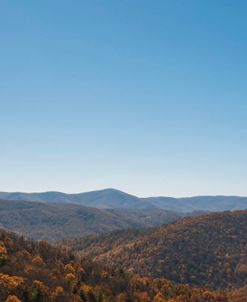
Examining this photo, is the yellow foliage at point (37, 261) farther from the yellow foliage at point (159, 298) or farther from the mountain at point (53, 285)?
the yellow foliage at point (159, 298)

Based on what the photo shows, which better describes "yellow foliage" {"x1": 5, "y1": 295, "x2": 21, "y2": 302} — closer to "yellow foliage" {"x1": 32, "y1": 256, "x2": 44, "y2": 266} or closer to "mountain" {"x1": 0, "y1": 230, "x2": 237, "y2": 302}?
"mountain" {"x1": 0, "y1": 230, "x2": 237, "y2": 302}

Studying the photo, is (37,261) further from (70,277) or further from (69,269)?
(70,277)

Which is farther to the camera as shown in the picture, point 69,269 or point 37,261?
point 69,269

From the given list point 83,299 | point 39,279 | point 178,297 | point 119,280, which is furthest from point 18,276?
point 178,297

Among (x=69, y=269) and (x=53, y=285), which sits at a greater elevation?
(x=53, y=285)

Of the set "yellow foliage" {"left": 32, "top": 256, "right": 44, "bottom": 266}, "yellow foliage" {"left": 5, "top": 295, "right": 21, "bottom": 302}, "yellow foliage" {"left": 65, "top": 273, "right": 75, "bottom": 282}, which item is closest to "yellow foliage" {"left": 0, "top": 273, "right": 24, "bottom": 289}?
"yellow foliage" {"left": 5, "top": 295, "right": 21, "bottom": 302}

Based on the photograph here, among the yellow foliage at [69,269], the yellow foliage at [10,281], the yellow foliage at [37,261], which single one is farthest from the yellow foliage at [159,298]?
the yellow foliage at [10,281]

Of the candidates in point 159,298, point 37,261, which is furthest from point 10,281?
point 159,298

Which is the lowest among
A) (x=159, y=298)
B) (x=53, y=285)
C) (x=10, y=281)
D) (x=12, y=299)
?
(x=159, y=298)

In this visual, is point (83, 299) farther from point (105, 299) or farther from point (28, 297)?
point (28, 297)

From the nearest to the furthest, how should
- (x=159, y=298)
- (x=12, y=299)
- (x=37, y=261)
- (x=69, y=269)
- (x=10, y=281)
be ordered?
1. (x=12, y=299)
2. (x=10, y=281)
3. (x=159, y=298)
4. (x=37, y=261)
5. (x=69, y=269)

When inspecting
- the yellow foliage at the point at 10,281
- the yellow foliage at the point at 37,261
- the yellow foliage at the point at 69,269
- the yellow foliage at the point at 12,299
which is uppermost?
the yellow foliage at the point at 10,281

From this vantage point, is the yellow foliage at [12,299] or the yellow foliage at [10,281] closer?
the yellow foliage at [12,299]

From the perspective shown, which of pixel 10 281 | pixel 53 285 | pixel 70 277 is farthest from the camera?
pixel 70 277
